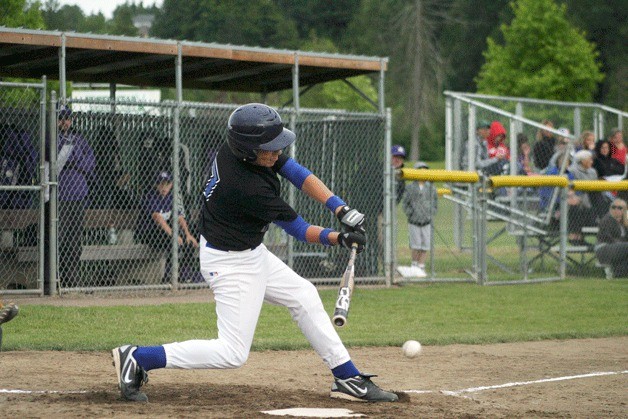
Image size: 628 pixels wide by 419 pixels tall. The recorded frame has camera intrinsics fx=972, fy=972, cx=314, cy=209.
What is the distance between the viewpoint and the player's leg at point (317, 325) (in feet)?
20.8

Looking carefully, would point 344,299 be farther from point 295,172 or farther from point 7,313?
point 7,313

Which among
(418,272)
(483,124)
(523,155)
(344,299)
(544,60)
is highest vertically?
(544,60)

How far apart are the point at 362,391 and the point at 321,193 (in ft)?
4.36

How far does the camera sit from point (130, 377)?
6.18 meters

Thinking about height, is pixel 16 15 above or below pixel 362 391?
above

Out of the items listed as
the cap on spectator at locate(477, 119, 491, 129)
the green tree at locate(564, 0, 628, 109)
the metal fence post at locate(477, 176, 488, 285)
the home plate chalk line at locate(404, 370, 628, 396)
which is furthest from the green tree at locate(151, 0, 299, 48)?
the home plate chalk line at locate(404, 370, 628, 396)

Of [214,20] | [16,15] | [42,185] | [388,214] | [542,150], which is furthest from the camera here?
[214,20]

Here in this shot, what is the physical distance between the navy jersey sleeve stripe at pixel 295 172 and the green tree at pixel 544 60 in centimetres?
3965

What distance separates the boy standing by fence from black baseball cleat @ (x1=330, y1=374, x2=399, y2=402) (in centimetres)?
853

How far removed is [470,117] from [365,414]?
451 inches

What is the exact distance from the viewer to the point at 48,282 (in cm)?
1232

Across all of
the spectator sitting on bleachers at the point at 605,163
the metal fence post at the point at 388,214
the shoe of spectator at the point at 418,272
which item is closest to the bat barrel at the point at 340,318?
the metal fence post at the point at 388,214

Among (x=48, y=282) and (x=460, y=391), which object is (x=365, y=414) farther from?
(x=48, y=282)

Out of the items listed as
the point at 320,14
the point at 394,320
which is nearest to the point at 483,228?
the point at 394,320
